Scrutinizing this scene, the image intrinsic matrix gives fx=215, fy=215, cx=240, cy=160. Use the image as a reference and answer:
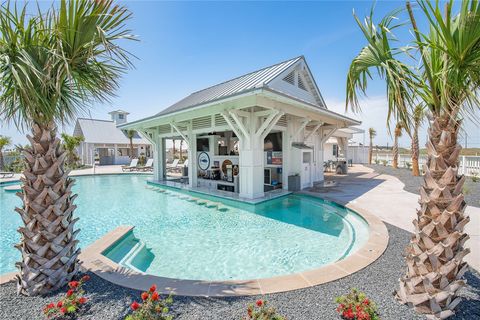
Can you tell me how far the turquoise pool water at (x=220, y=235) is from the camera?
431 cm

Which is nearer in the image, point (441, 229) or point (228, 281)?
point (441, 229)

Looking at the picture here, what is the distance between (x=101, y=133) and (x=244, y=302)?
104ft

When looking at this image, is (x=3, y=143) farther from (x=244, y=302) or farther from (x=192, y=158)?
(x=244, y=302)

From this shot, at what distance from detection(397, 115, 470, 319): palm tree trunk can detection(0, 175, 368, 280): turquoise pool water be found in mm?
2171

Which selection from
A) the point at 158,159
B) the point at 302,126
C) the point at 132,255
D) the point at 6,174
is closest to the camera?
the point at 132,255

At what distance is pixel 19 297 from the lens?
8.59ft

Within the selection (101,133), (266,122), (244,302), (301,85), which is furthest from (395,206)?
(101,133)

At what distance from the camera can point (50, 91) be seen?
2.60 meters

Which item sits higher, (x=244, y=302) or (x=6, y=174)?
(x=6, y=174)

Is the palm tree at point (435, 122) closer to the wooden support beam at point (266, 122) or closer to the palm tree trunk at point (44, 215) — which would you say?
the palm tree trunk at point (44, 215)

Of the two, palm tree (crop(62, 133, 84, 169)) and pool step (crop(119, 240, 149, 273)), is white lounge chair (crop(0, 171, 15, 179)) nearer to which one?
palm tree (crop(62, 133, 84, 169))

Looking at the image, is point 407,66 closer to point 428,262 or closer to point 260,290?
point 428,262

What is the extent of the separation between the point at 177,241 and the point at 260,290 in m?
3.31

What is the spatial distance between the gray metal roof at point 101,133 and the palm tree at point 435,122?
1216 inches
